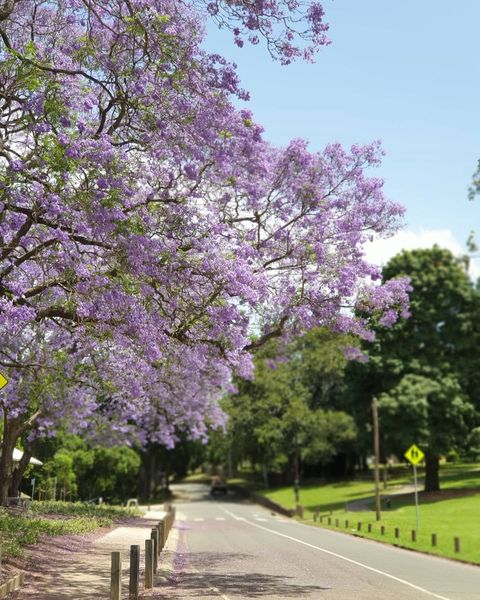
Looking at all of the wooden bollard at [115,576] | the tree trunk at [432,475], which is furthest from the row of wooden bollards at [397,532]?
the wooden bollard at [115,576]

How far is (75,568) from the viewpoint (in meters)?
14.5

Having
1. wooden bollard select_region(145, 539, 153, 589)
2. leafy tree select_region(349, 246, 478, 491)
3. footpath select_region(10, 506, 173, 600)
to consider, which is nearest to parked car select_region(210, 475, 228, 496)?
leafy tree select_region(349, 246, 478, 491)

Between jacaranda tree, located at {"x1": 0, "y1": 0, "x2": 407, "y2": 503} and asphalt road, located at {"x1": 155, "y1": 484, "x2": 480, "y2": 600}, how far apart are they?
4.82m

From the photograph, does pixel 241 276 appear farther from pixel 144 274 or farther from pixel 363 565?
pixel 363 565

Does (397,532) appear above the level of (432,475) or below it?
below

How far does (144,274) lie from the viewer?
1238cm

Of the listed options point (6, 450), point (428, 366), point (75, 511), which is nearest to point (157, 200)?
point (6, 450)

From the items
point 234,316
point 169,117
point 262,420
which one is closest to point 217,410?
point 234,316

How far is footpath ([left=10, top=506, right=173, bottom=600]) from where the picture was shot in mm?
11523

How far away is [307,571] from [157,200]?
30.2 ft

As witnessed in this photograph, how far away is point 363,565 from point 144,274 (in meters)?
10.2

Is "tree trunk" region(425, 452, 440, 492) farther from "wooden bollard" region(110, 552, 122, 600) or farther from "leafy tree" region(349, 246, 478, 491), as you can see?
"wooden bollard" region(110, 552, 122, 600)

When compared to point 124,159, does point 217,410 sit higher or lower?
lower

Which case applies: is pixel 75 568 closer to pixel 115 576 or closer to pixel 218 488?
pixel 115 576
